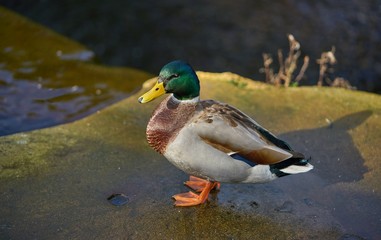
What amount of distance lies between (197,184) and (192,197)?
0.22 m

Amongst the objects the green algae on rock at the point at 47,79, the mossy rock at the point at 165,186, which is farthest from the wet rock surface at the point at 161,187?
the green algae on rock at the point at 47,79

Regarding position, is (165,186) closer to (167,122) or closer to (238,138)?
(167,122)

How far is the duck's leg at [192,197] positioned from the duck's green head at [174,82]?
0.69 m

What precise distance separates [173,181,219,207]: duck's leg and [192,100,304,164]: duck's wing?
1.48 feet

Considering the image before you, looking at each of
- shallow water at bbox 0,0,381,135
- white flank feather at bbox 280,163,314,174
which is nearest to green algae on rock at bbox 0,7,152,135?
shallow water at bbox 0,0,381,135

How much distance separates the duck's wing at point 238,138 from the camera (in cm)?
347

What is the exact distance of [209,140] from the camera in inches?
137

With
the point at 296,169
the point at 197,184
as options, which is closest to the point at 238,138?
the point at 296,169

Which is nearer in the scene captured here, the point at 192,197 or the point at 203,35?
the point at 192,197

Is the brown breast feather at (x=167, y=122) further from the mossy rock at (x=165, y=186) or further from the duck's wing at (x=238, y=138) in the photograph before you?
the mossy rock at (x=165, y=186)

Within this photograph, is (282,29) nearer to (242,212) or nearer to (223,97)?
(223,97)

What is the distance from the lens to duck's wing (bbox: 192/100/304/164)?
3.47 meters

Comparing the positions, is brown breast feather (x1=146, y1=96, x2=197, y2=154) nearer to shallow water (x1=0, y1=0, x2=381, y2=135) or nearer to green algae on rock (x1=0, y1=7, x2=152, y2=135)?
green algae on rock (x1=0, y1=7, x2=152, y2=135)

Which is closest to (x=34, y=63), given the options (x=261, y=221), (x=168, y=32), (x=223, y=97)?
(x=168, y=32)
